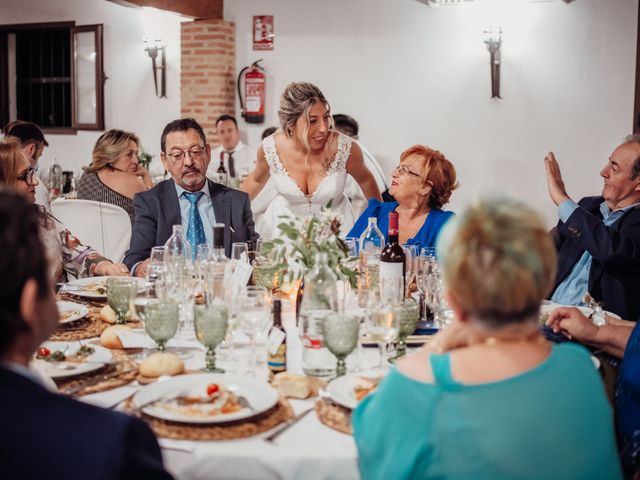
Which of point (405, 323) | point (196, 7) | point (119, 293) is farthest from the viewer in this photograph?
point (196, 7)

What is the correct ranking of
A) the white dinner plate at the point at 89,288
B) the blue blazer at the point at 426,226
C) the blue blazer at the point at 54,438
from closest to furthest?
the blue blazer at the point at 54,438
the white dinner plate at the point at 89,288
the blue blazer at the point at 426,226

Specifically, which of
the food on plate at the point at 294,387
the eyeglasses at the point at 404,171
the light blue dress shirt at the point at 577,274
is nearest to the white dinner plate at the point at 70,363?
the food on plate at the point at 294,387

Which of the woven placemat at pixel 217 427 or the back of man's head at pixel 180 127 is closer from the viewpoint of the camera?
the woven placemat at pixel 217 427

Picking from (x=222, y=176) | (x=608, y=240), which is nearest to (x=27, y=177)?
(x=608, y=240)

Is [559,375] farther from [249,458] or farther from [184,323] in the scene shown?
[184,323]

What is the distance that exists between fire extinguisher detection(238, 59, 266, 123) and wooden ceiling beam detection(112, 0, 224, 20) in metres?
0.67

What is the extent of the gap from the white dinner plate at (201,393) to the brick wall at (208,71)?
6615 mm

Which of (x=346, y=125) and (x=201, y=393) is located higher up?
(x=346, y=125)

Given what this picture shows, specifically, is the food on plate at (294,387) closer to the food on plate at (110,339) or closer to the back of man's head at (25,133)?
the food on plate at (110,339)

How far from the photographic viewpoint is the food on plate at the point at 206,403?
160 cm

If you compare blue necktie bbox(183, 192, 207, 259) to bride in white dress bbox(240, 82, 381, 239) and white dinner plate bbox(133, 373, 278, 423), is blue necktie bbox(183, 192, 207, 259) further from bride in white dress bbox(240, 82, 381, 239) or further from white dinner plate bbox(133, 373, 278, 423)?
white dinner plate bbox(133, 373, 278, 423)

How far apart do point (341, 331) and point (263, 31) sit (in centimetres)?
667

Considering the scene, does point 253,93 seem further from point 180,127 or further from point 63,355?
point 63,355

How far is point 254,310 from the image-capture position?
1959mm
